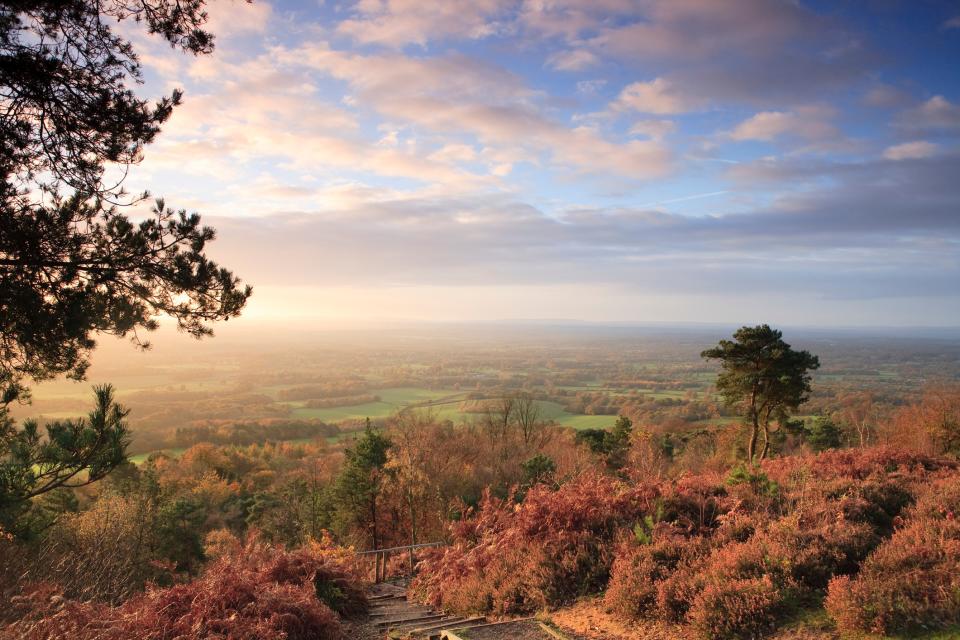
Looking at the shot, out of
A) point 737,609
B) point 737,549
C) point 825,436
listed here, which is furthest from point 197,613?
point 825,436

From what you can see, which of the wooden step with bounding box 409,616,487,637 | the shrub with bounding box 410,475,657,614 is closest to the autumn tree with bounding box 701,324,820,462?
the shrub with bounding box 410,475,657,614

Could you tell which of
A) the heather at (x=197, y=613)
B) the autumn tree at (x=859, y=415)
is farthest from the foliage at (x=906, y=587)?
the autumn tree at (x=859, y=415)

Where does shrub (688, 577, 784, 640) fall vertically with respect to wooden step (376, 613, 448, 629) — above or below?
above

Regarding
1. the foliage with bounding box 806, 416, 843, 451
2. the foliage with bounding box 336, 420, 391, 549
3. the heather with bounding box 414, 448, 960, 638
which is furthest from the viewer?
the foliage with bounding box 806, 416, 843, 451

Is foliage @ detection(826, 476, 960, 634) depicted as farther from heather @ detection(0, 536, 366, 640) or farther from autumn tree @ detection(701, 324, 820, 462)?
autumn tree @ detection(701, 324, 820, 462)

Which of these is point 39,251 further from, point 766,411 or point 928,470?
point 766,411

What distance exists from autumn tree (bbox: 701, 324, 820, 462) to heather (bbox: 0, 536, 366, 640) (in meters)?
21.0

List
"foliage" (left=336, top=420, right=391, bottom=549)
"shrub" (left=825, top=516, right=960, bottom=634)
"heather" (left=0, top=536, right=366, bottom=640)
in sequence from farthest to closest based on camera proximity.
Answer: "foliage" (left=336, top=420, right=391, bottom=549) → "heather" (left=0, top=536, right=366, bottom=640) → "shrub" (left=825, top=516, right=960, bottom=634)

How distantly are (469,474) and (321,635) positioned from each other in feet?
90.3

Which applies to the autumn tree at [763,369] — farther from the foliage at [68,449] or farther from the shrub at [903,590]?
the foliage at [68,449]

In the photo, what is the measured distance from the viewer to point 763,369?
77.7 feet

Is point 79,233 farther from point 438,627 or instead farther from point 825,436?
point 825,436

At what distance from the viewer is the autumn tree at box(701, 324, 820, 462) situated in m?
23.7

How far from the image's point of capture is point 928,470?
35.9 ft
